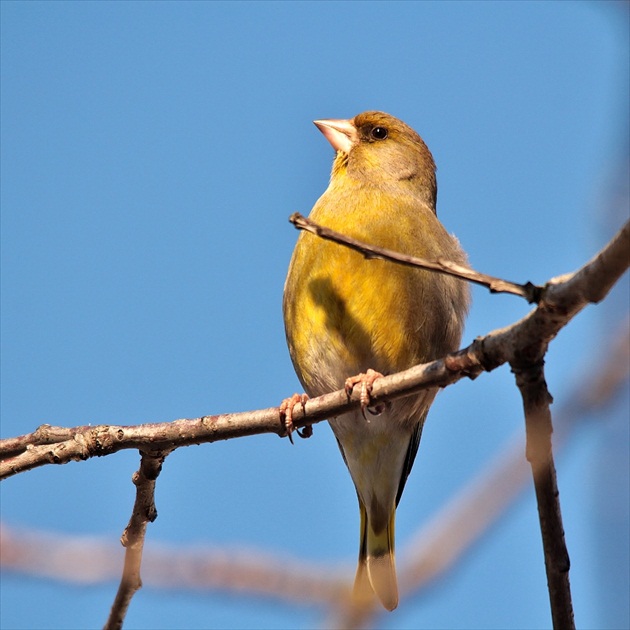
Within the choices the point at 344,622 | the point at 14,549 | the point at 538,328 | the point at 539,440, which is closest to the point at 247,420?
the point at 538,328

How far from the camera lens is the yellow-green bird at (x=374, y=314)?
4223 millimetres

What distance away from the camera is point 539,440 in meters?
1.94

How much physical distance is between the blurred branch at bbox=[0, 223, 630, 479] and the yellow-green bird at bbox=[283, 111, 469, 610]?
0.75 m

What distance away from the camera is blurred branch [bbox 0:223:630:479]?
7.51 ft

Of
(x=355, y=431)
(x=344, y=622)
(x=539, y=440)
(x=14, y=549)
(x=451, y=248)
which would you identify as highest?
(x=451, y=248)

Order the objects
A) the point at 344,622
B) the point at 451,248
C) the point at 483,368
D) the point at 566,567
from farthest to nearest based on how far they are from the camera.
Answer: the point at 451,248
the point at 483,368
the point at 566,567
the point at 344,622

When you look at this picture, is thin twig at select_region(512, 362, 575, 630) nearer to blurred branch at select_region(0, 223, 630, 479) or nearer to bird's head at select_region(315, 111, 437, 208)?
blurred branch at select_region(0, 223, 630, 479)

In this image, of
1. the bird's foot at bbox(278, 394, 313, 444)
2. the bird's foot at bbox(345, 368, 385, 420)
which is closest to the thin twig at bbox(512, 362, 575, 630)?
the bird's foot at bbox(345, 368, 385, 420)

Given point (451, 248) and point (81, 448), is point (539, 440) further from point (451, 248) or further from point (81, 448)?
point (451, 248)

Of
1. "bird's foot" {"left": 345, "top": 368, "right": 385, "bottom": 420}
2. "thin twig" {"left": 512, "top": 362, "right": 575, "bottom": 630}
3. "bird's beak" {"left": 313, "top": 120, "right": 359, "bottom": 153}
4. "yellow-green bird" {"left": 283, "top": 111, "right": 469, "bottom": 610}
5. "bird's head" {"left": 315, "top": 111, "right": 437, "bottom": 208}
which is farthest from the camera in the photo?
"bird's beak" {"left": 313, "top": 120, "right": 359, "bottom": 153}

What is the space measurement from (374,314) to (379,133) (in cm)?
179

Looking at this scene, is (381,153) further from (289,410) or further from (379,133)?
(289,410)

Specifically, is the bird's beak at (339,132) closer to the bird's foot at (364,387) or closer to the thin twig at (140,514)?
the bird's foot at (364,387)

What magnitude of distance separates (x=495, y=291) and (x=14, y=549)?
133 cm
